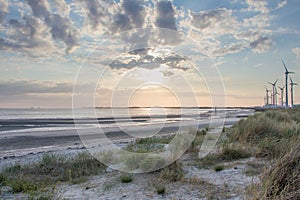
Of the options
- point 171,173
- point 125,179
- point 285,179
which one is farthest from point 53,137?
point 285,179

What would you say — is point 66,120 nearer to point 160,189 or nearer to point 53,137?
point 53,137

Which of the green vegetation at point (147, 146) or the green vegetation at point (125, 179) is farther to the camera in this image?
the green vegetation at point (147, 146)

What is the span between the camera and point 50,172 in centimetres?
887

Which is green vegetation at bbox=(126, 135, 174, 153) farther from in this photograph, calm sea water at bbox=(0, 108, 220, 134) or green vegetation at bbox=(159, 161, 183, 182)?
calm sea water at bbox=(0, 108, 220, 134)

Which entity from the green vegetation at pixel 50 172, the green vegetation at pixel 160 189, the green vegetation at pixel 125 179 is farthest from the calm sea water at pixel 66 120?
the green vegetation at pixel 160 189

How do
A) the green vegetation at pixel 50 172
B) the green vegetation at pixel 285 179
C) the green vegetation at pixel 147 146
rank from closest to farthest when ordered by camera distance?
1. the green vegetation at pixel 285 179
2. the green vegetation at pixel 50 172
3. the green vegetation at pixel 147 146

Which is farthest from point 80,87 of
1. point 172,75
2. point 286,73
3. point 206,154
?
point 286,73

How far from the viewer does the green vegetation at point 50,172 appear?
7.32 metres

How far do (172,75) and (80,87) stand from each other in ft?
15.6

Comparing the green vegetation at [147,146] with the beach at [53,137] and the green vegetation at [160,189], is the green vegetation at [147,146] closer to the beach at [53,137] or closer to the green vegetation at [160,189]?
the beach at [53,137]

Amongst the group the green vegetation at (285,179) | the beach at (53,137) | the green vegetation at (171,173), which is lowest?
the beach at (53,137)

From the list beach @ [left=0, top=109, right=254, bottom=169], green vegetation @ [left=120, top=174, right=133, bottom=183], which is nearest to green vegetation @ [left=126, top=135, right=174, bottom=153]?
beach @ [left=0, top=109, right=254, bottom=169]

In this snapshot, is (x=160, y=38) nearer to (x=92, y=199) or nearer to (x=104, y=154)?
(x=104, y=154)

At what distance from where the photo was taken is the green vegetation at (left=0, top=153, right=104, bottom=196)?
732 centimetres
